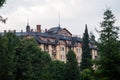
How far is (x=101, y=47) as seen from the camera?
3741cm

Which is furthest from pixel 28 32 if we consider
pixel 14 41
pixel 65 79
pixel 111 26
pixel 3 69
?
pixel 111 26

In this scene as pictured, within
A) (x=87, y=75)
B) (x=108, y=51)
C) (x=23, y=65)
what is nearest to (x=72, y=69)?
(x=23, y=65)

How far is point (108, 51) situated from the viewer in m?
37.1

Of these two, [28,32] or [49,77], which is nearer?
[49,77]

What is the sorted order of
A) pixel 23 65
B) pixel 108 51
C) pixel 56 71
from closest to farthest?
pixel 108 51 → pixel 23 65 → pixel 56 71

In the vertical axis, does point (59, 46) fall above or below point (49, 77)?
above

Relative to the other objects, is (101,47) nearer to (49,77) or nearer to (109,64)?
(109,64)

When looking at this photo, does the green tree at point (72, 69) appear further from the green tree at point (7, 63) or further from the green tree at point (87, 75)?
the green tree at point (87, 75)

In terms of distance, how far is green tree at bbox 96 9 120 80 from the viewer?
119 ft

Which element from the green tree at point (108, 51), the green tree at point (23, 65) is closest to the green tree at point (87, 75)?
the green tree at point (108, 51)

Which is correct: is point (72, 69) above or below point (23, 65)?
below

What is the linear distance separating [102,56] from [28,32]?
8871cm

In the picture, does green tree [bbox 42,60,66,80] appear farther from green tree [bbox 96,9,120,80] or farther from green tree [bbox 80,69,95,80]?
green tree [bbox 96,9,120,80]

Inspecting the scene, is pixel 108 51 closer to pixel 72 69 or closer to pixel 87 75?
pixel 87 75
